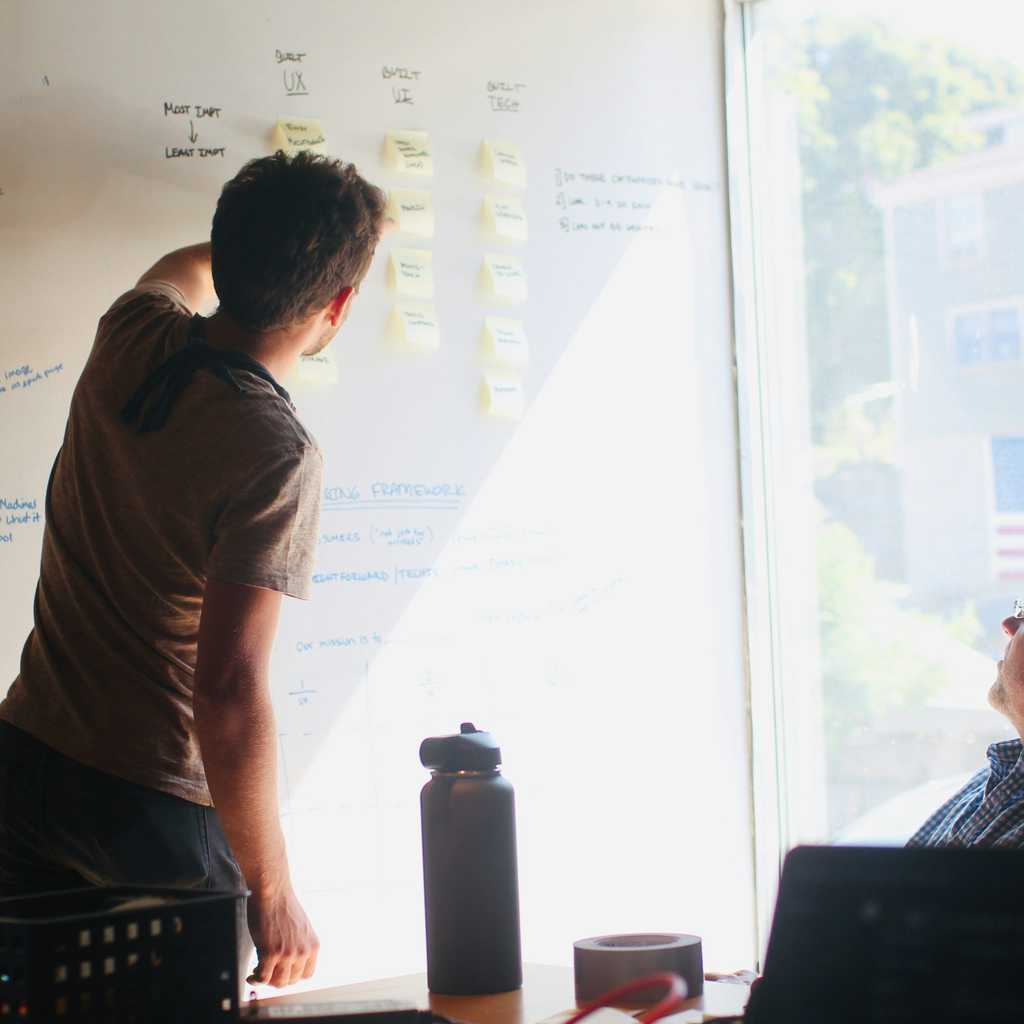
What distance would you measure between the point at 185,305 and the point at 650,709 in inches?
48.7

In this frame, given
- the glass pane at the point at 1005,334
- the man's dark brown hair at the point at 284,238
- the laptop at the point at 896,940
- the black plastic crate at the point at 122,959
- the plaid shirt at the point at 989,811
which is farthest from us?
the glass pane at the point at 1005,334

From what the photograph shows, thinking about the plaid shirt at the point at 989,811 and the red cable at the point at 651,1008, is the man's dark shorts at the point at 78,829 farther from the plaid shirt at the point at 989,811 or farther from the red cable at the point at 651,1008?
the plaid shirt at the point at 989,811

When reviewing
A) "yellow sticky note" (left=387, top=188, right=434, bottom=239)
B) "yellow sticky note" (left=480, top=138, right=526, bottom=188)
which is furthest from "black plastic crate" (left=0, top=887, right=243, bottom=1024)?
"yellow sticky note" (left=480, top=138, right=526, bottom=188)

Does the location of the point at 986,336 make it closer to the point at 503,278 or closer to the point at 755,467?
the point at 755,467

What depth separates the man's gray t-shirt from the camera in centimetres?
159

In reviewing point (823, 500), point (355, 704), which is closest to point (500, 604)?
point (355, 704)

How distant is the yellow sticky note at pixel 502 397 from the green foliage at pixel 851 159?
750 mm

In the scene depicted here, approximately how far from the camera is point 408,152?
238 cm

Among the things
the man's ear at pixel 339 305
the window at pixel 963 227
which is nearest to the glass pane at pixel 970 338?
the window at pixel 963 227

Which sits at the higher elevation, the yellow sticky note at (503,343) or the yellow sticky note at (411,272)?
the yellow sticky note at (411,272)

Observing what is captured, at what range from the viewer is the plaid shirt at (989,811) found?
1.62 m

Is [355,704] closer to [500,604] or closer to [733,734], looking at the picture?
[500,604]

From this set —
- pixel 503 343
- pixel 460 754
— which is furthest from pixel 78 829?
pixel 503 343

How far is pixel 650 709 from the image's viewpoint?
2.59m
